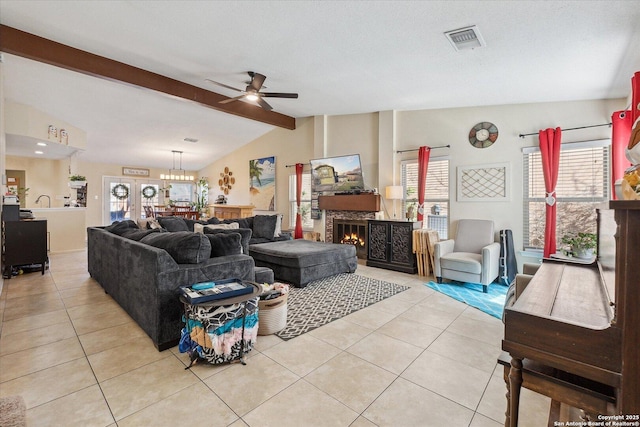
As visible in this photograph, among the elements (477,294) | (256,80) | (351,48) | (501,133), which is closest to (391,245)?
(477,294)

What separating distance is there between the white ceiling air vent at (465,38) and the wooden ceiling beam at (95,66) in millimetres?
4323

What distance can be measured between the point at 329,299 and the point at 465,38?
3308 mm

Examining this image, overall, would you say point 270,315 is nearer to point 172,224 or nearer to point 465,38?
point 465,38

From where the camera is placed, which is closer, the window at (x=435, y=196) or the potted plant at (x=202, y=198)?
the window at (x=435, y=196)

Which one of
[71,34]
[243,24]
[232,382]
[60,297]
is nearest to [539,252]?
[232,382]

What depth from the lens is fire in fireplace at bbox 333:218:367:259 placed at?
6.14 m

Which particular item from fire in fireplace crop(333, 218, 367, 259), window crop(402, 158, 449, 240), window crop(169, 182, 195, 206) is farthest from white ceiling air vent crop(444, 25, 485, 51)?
window crop(169, 182, 195, 206)

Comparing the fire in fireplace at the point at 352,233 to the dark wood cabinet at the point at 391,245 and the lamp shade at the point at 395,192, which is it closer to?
the dark wood cabinet at the point at 391,245

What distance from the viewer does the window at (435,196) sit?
5273 millimetres

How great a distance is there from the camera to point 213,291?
220cm

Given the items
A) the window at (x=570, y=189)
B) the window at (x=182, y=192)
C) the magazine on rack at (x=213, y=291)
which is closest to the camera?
the magazine on rack at (x=213, y=291)

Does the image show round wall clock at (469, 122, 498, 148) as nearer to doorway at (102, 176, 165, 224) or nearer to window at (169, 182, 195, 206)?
window at (169, 182, 195, 206)

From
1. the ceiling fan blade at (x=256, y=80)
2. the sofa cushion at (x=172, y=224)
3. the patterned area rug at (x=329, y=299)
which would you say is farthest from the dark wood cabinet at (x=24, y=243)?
the patterned area rug at (x=329, y=299)

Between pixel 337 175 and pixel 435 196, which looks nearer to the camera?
pixel 435 196
